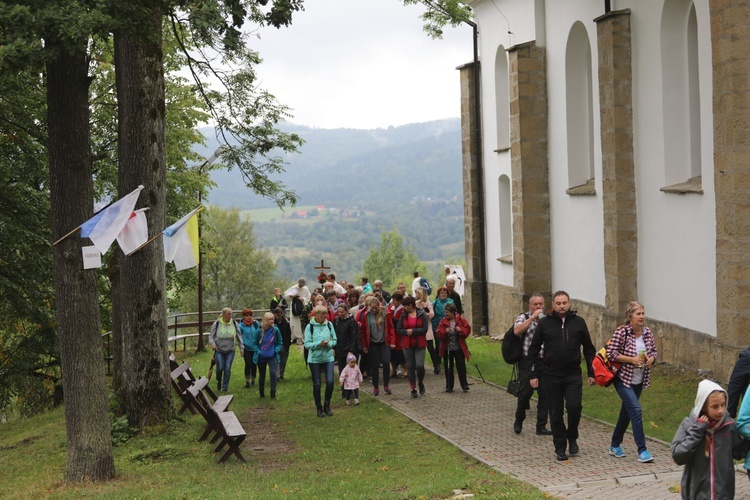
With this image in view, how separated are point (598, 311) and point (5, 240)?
1234cm

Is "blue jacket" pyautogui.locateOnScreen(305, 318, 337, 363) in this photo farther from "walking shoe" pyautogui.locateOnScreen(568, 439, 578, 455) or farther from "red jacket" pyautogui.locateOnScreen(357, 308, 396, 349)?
"walking shoe" pyautogui.locateOnScreen(568, 439, 578, 455)

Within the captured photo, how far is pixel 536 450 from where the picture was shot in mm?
12383

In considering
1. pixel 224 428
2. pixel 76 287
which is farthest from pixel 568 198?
pixel 76 287

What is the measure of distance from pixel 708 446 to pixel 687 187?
10836 mm

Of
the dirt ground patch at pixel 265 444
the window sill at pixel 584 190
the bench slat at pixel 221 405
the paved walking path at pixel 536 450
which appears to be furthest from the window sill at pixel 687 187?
the bench slat at pixel 221 405

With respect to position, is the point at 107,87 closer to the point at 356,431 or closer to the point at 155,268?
the point at 155,268

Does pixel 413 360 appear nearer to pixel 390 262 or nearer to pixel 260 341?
pixel 260 341

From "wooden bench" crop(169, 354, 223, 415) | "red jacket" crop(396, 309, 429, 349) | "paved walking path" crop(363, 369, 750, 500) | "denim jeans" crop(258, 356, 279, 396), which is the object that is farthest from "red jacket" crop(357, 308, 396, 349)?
"wooden bench" crop(169, 354, 223, 415)

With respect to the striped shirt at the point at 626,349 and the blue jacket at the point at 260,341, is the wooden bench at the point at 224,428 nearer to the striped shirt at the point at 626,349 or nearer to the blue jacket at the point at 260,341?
the blue jacket at the point at 260,341

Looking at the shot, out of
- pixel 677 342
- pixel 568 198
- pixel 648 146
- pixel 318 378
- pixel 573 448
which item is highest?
pixel 648 146

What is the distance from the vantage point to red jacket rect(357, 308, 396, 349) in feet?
60.0

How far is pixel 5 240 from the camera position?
20.4 m

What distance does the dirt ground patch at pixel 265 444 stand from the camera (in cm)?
1318

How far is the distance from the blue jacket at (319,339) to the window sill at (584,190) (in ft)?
27.2
